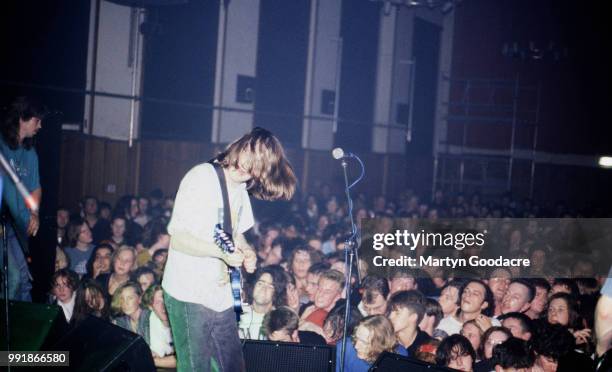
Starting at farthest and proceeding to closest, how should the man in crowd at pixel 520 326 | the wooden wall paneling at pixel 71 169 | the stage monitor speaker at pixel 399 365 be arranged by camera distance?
the wooden wall paneling at pixel 71 169 < the man in crowd at pixel 520 326 < the stage monitor speaker at pixel 399 365

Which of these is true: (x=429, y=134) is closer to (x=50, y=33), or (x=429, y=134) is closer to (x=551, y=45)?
(x=551, y=45)

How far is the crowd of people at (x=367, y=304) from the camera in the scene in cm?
408

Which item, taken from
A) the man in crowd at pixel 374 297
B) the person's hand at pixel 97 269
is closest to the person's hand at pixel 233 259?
the man in crowd at pixel 374 297

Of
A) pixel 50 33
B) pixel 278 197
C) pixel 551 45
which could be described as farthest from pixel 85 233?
pixel 551 45

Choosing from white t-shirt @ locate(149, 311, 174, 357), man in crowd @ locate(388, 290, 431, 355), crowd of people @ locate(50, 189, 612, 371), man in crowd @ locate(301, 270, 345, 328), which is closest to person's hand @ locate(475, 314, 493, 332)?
crowd of people @ locate(50, 189, 612, 371)

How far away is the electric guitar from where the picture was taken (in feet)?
8.89

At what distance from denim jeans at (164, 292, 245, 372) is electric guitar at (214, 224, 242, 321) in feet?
0.25

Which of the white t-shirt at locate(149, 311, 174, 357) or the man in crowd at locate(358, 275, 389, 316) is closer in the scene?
the white t-shirt at locate(149, 311, 174, 357)

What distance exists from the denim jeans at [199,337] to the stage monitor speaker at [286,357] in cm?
71

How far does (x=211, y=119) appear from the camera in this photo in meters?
11.1

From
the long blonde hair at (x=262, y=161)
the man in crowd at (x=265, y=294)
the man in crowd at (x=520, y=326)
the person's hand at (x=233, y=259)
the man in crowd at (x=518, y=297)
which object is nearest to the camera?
the person's hand at (x=233, y=259)

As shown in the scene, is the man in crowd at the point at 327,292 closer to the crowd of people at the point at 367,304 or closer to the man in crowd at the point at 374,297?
the crowd of people at the point at 367,304

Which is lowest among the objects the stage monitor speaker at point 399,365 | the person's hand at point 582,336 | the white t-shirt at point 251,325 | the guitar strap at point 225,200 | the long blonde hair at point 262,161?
the white t-shirt at point 251,325

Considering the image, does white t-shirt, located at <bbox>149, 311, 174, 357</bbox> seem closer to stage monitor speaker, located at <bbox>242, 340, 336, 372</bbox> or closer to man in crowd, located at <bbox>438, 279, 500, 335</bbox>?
stage monitor speaker, located at <bbox>242, 340, 336, 372</bbox>
